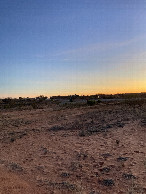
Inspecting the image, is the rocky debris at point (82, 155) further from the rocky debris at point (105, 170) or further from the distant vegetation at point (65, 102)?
the distant vegetation at point (65, 102)

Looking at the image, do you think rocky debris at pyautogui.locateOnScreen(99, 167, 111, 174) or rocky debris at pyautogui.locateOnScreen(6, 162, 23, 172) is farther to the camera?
rocky debris at pyautogui.locateOnScreen(6, 162, 23, 172)

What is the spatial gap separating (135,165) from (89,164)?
1.67 m

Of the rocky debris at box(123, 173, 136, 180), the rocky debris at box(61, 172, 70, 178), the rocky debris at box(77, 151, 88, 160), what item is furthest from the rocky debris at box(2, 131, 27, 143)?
the rocky debris at box(123, 173, 136, 180)

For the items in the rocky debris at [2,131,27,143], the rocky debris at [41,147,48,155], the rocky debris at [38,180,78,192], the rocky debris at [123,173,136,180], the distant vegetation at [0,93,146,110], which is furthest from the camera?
the distant vegetation at [0,93,146,110]

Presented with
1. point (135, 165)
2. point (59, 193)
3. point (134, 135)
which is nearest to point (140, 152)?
point (135, 165)

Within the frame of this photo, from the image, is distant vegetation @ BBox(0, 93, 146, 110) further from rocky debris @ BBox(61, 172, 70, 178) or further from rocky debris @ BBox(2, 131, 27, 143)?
rocky debris @ BBox(61, 172, 70, 178)

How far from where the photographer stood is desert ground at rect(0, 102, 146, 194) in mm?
8773

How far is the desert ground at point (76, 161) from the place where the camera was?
345 inches

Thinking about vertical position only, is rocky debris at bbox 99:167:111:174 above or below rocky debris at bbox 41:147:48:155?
below

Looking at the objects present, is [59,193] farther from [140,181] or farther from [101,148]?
[101,148]

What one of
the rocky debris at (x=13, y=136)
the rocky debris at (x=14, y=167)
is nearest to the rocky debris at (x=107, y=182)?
the rocky debris at (x=14, y=167)

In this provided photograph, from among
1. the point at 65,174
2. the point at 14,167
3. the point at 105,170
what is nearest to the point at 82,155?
the point at 105,170

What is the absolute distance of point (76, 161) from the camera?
11297 millimetres

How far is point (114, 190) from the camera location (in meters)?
8.40
